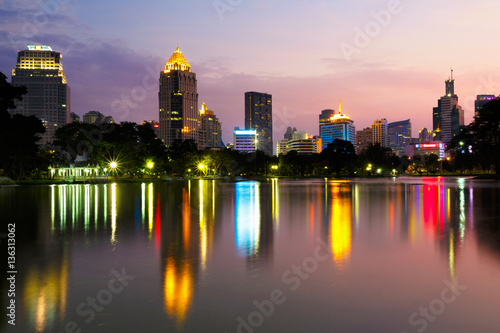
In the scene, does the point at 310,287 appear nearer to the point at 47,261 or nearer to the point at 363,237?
the point at 363,237

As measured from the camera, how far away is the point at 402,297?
559cm

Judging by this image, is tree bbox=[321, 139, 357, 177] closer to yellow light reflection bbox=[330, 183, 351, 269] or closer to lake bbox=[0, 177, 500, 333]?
yellow light reflection bbox=[330, 183, 351, 269]

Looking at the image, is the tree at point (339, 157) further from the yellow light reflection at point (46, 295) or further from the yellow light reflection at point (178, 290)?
the yellow light reflection at point (46, 295)

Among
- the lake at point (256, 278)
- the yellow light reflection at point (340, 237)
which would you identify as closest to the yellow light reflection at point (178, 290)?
the lake at point (256, 278)

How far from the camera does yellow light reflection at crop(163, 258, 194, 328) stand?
5012 millimetres

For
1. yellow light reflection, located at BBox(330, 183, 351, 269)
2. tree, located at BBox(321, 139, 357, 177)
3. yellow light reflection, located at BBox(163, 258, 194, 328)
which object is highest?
tree, located at BBox(321, 139, 357, 177)

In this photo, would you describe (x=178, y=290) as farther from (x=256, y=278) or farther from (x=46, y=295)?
(x=46, y=295)

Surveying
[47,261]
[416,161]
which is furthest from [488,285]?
[416,161]

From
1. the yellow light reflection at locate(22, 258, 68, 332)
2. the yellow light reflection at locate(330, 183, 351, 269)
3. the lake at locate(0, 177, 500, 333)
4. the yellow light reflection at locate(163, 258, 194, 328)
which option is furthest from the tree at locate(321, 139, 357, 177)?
the yellow light reflection at locate(22, 258, 68, 332)

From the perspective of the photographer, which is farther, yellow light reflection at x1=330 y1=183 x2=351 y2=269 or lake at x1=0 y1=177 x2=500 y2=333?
yellow light reflection at x1=330 y1=183 x2=351 y2=269

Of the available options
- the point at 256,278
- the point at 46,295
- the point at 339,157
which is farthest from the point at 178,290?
the point at 339,157

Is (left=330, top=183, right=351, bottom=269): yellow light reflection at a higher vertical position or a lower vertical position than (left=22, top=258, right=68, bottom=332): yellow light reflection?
lower

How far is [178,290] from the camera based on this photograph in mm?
5867

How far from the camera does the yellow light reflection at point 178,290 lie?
5012 millimetres
